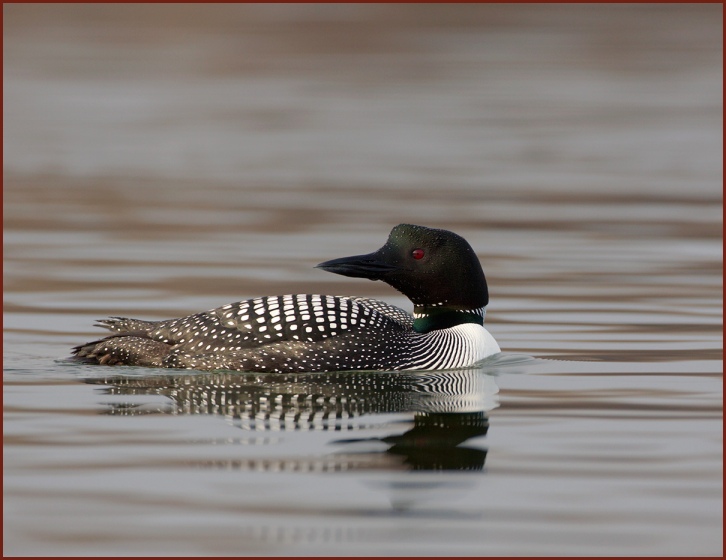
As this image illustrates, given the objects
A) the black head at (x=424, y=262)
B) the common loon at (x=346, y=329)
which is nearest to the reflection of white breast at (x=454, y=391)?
the common loon at (x=346, y=329)

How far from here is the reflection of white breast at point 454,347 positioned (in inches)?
289

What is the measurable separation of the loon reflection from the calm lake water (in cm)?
2

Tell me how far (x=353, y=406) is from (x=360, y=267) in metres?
1.05

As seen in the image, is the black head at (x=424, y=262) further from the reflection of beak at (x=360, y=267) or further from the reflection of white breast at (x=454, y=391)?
the reflection of white breast at (x=454, y=391)

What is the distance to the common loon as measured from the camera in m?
7.16

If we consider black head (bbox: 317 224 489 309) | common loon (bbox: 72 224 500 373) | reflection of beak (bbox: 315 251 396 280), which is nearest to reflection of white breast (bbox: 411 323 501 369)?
common loon (bbox: 72 224 500 373)

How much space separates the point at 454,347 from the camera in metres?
7.41

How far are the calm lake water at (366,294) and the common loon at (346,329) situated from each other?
107mm

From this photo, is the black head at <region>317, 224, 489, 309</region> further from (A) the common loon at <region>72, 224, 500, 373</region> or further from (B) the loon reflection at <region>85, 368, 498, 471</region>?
(B) the loon reflection at <region>85, 368, 498, 471</region>

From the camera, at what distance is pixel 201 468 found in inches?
209

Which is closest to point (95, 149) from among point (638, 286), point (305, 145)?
point (305, 145)

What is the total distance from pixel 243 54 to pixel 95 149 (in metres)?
15.1

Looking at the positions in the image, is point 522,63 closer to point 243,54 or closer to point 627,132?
point 243,54

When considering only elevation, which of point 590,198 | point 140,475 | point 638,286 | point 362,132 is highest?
point 362,132
